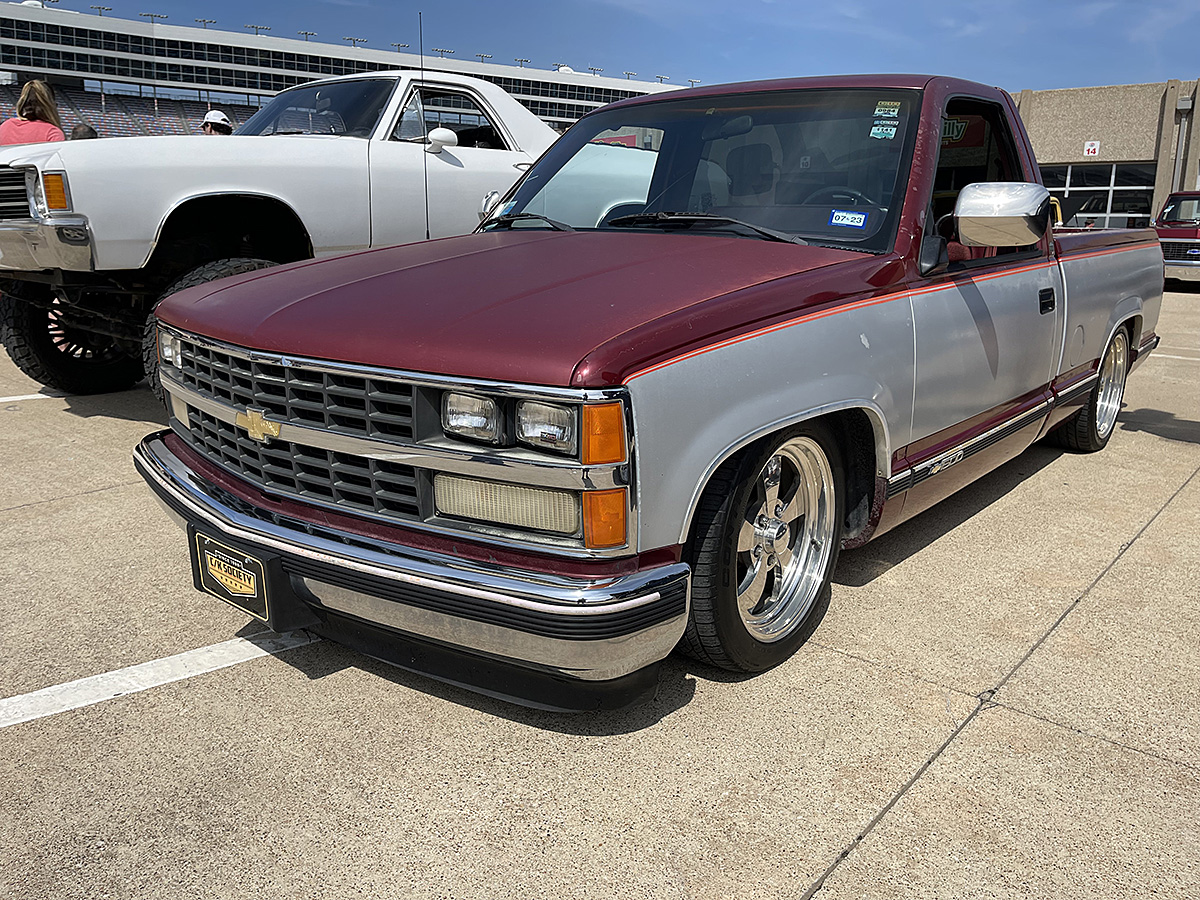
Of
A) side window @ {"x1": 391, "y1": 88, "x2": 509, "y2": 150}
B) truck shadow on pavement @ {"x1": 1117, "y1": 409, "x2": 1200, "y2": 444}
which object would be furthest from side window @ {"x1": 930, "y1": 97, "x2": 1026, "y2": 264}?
side window @ {"x1": 391, "y1": 88, "x2": 509, "y2": 150}

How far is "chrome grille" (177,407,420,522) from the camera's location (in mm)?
Result: 2371

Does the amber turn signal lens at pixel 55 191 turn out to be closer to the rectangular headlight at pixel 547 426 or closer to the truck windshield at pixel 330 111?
the truck windshield at pixel 330 111

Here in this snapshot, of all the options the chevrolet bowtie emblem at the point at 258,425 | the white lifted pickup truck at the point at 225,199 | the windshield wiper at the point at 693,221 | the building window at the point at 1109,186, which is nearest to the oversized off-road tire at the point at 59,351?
the white lifted pickup truck at the point at 225,199

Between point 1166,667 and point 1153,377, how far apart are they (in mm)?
6052

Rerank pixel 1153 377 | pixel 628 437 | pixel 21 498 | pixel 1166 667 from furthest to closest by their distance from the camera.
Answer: pixel 1153 377 < pixel 21 498 < pixel 1166 667 < pixel 628 437

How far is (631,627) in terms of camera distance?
7.15 feet

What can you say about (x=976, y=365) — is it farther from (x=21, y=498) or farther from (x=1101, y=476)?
(x=21, y=498)

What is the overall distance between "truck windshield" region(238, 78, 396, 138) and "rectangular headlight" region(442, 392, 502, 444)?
4409mm

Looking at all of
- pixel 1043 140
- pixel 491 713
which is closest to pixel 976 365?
pixel 491 713

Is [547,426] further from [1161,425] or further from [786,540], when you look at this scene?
[1161,425]

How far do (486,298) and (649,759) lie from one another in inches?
49.5

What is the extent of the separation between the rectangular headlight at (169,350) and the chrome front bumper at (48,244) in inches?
81.5

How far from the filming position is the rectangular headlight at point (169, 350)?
313 centimetres

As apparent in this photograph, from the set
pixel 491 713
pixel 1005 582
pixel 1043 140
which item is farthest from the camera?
pixel 1043 140
